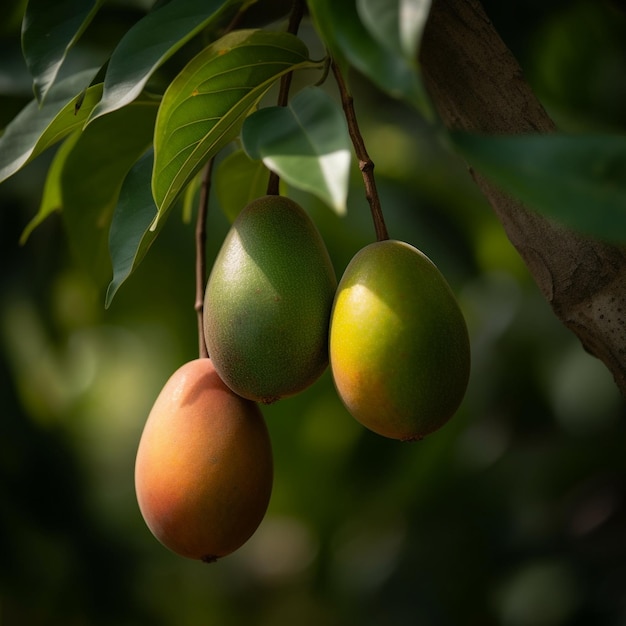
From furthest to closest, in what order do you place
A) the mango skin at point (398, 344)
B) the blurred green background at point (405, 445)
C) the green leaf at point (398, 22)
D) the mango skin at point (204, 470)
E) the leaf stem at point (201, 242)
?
the blurred green background at point (405, 445)
the leaf stem at point (201, 242)
the mango skin at point (204, 470)
the mango skin at point (398, 344)
the green leaf at point (398, 22)

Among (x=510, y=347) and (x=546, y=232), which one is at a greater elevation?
(x=546, y=232)

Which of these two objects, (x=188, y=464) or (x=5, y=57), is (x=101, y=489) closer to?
(x=5, y=57)

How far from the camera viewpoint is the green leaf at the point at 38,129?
2.29 feet

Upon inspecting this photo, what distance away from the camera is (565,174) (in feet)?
1.51

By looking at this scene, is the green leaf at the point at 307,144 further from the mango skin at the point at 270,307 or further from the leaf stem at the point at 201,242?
the leaf stem at the point at 201,242

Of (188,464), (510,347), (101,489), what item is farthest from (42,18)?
(101,489)

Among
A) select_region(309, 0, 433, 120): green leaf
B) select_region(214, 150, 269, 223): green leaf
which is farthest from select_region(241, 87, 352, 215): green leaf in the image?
select_region(214, 150, 269, 223): green leaf

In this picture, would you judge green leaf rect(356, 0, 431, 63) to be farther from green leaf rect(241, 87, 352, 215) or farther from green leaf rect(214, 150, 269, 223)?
green leaf rect(214, 150, 269, 223)

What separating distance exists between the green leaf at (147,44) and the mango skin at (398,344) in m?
0.21

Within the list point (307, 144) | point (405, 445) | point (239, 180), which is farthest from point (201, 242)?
point (405, 445)

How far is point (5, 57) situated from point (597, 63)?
3.09ft

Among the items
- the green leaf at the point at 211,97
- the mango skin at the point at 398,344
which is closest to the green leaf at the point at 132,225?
the green leaf at the point at 211,97

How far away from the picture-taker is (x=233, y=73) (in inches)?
26.2

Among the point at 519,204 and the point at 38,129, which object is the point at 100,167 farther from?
the point at 519,204
